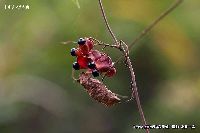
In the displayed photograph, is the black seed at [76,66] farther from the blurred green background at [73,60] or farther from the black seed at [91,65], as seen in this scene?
the blurred green background at [73,60]

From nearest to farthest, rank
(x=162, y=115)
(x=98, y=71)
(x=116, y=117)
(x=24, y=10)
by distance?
(x=98, y=71), (x=162, y=115), (x=116, y=117), (x=24, y=10)

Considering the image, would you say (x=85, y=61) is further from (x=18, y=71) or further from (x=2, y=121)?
(x=18, y=71)

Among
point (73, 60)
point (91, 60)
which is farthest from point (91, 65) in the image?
point (73, 60)

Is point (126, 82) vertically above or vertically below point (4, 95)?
above

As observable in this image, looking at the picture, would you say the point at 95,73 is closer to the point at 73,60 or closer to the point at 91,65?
the point at 91,65

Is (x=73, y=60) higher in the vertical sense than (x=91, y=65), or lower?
higher

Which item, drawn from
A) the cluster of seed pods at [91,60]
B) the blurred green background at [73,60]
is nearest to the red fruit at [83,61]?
the cluster of seed pods at [91,60]

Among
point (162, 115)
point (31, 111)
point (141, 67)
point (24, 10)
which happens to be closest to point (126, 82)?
point (141, 67)

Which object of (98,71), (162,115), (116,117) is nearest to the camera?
(98,71)
